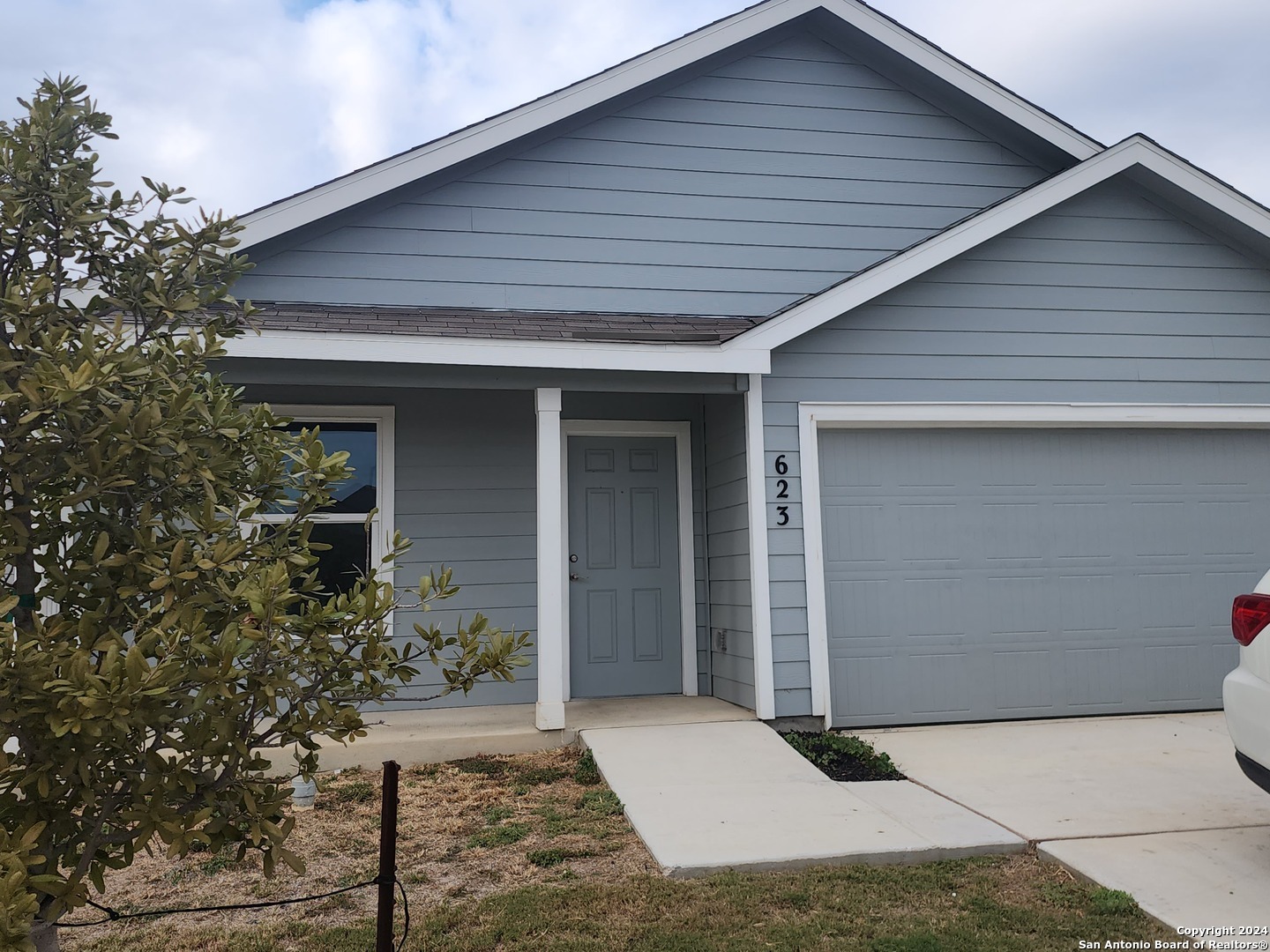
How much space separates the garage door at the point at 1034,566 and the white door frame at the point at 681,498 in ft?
4.36

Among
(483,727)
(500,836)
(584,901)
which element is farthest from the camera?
(483,727)

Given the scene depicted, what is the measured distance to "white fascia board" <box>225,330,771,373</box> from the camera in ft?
19.7

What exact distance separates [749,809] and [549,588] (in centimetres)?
206

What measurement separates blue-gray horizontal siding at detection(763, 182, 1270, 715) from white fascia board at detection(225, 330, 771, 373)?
0.52 metres

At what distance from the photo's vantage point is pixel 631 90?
7918 mm

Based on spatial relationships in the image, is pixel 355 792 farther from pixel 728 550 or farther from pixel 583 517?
pixel 728 550

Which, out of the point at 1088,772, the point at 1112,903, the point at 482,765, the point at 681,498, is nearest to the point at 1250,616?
the point at 1112,903

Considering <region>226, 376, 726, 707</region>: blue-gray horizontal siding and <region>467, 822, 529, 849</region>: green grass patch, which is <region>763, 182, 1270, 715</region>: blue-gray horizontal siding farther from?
<region>467, 822, 529, 849</region>: green grass patch

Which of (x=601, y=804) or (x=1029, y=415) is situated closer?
(x=601, y=804)

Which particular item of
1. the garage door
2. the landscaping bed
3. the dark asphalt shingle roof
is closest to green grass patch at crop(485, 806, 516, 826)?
the landscaping bed

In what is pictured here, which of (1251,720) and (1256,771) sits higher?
(1251,720)

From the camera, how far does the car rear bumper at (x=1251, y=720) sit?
3.71 meters

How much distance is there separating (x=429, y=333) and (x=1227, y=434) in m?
6.08

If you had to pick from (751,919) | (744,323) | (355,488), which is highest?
(744,323)
